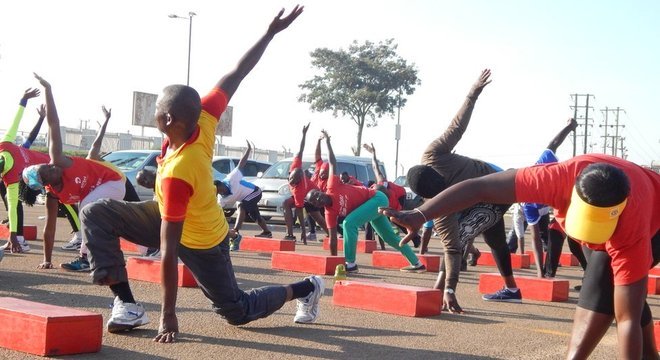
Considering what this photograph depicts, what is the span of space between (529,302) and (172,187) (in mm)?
4939

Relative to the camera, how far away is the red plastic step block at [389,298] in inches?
291

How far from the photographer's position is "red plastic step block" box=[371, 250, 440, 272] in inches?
477

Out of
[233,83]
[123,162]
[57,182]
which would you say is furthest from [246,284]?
[123,162]

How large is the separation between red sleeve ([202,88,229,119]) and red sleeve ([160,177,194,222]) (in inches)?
24.9

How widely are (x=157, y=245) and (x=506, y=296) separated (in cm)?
417

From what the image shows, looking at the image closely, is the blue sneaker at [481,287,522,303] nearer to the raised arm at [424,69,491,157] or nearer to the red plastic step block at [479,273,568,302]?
the red plastic step block at [479,273,568,302]

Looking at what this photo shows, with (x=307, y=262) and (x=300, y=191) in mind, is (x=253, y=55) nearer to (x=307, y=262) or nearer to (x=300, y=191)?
(x=307, y=262)

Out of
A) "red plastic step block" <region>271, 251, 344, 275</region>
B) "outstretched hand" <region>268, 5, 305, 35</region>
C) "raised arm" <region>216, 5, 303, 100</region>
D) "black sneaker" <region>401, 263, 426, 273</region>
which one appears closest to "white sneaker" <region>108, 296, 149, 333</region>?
"raised arm" <region>216, 5, 303, 100</region>

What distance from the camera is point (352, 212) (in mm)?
11297

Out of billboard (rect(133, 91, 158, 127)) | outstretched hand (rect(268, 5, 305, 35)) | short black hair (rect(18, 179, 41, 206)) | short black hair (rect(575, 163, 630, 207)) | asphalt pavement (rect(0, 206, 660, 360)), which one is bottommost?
asphalt pavement (rect(0, 206, 660, 360))

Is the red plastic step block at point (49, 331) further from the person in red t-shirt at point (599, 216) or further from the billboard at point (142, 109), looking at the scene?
the billboard at point (142, 109)

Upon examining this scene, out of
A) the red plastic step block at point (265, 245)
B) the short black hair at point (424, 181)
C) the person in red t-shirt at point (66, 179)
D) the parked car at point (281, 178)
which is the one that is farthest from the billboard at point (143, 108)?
the short black hair at point (424, 181)

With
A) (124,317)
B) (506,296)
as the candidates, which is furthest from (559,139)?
(124,317)

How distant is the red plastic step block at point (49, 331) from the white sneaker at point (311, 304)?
1819mm
